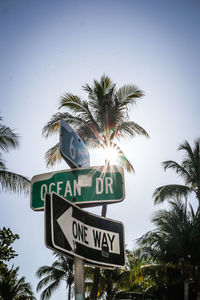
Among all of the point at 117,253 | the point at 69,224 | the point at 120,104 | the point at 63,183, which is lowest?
the point at 117,253

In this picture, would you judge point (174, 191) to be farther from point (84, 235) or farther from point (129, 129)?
point (84, 235)

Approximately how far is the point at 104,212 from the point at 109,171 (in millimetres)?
8916

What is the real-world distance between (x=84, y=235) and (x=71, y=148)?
72cm

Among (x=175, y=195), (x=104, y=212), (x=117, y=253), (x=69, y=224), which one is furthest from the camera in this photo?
(x=175, y=195)

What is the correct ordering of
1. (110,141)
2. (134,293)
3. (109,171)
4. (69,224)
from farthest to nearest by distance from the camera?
(134,293) < (110,141) < (109,171) < (69,224)

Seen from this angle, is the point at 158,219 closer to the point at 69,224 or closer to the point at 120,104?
the point at 120,104

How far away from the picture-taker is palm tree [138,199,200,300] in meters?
13.6

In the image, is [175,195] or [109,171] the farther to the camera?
[175,195]

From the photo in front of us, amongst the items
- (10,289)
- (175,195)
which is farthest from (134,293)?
(10,289)

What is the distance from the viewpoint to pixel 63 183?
255 centimetres

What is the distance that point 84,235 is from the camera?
7.06 ft

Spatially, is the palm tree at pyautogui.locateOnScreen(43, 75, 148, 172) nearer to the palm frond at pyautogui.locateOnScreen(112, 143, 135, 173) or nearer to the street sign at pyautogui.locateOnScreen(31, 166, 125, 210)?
the palm frond at pyautogui.locateOnScreen(112, 143, 135, 173)

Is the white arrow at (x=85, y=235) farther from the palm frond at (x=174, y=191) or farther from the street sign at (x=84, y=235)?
the palm frond at (x=174, y=191)

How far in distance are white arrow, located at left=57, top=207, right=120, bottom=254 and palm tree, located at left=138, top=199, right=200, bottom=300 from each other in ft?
39.2
